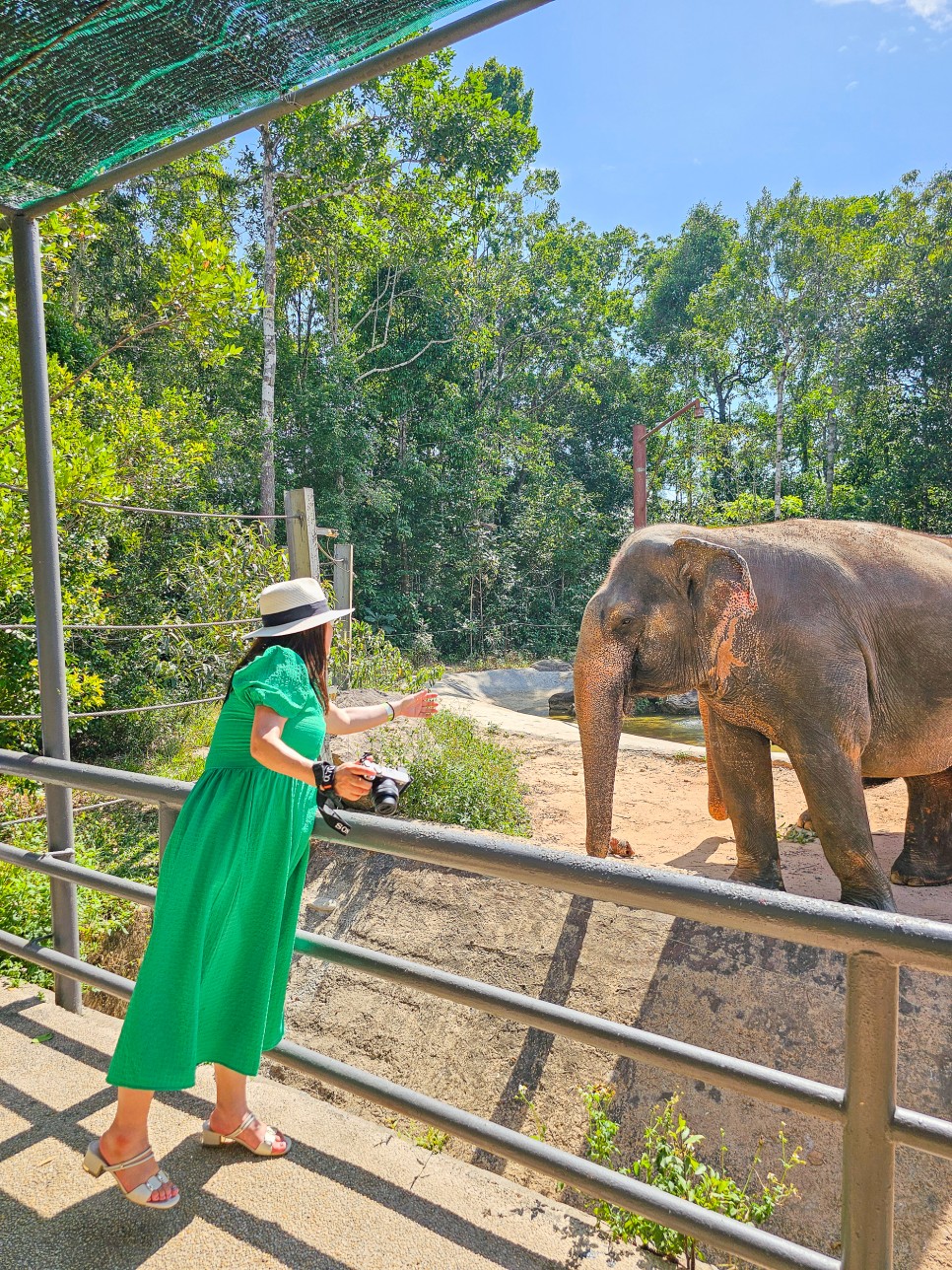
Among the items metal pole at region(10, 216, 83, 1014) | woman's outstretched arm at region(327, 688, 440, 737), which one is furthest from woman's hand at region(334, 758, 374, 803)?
metal pole at region(10, 216, 83, 1014)

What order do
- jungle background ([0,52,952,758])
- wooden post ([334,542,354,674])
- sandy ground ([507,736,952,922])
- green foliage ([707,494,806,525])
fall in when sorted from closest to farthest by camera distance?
sandy ground ([507,736,952,922]), wooden post ([334,542,354,674]), jungle background ([0,52,952,758]), green foliage ([707,494,806,525])

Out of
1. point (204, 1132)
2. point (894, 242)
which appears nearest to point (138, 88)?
point (204, 1132)

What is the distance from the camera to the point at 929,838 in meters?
4.93

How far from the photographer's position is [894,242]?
23.5m

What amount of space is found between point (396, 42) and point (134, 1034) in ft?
7.54

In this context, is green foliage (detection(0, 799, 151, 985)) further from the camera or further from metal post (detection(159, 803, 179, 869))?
the camera

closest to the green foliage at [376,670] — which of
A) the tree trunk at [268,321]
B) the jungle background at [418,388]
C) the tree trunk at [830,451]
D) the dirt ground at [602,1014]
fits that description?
the jungle background at [418,388]

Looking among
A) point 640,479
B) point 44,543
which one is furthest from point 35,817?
point 640,479

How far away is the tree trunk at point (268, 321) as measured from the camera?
664 inches

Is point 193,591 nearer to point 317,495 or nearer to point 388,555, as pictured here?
point 317,495

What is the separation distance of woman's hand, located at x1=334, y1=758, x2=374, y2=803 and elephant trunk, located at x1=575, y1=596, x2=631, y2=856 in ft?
8.75

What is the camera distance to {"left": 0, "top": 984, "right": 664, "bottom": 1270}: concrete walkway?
68.6 inches


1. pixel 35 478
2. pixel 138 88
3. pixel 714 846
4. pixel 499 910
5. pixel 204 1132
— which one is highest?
pixel 138 88

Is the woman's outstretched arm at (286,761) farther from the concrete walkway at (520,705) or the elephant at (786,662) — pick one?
the concrete walkway at (520,705)
